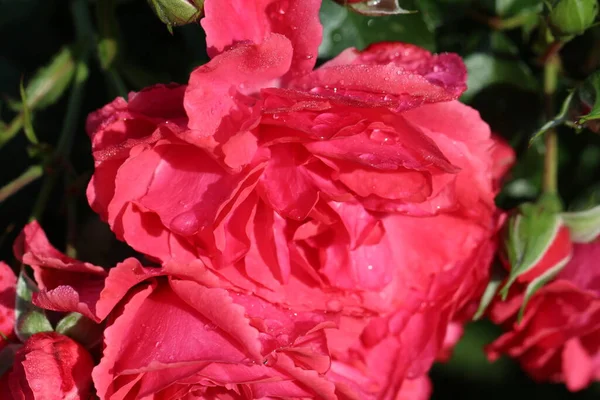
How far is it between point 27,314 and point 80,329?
0.05 metres

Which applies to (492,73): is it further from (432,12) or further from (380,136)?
(380,136)

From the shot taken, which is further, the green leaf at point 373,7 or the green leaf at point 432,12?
the green leaf at point 432,12

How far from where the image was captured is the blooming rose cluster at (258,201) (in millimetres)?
526

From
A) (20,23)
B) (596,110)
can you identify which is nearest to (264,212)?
(596,110)

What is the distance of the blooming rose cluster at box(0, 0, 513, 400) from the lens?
0.53m

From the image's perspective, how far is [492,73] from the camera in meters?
0.79

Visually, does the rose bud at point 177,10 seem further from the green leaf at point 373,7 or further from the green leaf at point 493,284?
the green leaf at point 493,284

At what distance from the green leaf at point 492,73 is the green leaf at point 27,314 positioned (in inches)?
17.5

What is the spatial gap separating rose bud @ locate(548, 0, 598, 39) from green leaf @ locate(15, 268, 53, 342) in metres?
0.49

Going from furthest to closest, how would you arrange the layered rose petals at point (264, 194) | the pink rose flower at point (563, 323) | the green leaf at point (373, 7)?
the pink rose flower at point (563, 323) < the green leaf at point (373, 7) < the layered rose petals at point (264, 194)

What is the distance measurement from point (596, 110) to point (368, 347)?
268 millimetres

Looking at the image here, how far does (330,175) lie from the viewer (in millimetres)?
571

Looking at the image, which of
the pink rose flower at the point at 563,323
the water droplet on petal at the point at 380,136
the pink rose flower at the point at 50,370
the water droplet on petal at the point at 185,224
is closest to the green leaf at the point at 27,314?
the pink rose flower at the point at 50,370

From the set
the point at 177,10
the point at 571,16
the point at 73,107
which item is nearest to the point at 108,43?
the point at 73,107
